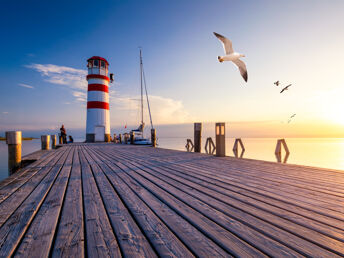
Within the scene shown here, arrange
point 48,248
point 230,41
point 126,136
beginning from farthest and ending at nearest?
point 126,136 → point 230,41 → point 48,248

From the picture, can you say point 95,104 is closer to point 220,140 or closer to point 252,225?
point 220,140

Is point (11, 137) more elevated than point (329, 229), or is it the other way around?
point (11, 137)

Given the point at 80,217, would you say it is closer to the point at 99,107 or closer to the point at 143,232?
the point at 143,232

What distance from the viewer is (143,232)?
5.63 ft

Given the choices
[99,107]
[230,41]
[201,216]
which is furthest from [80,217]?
[99,107]

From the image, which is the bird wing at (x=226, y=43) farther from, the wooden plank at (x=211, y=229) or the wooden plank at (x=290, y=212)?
the wooden plank at (x=211, y=229)

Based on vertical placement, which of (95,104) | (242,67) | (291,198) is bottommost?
(291,198)

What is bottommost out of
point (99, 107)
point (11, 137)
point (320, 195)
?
point (320, 195)

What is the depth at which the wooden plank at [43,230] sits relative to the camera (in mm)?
1451

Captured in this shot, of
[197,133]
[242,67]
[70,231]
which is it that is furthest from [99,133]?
[70,231]

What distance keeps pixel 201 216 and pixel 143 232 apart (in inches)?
26.6

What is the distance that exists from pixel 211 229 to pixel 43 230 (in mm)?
1592

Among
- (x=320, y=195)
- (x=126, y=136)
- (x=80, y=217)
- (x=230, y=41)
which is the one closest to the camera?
(x=80, y=217)

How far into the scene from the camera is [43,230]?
1761 millimetres
